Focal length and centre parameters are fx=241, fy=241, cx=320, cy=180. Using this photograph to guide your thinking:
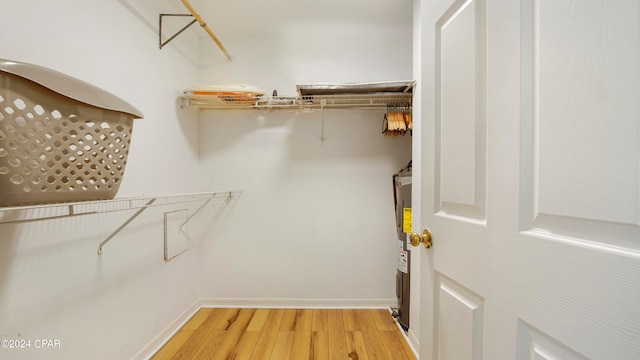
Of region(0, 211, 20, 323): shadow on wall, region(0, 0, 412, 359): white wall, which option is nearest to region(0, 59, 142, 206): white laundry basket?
region(0, 211, 20, 323): shadow on wall

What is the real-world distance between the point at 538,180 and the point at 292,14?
2.17m

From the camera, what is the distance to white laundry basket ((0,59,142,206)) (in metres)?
0.60

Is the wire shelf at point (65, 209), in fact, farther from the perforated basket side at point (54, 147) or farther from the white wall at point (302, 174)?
the white wall at point (302, 174)

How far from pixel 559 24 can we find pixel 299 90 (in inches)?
60.0

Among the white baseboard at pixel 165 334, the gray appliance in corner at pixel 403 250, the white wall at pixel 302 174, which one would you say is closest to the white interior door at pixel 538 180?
the gray appliance in corner at pixel 403 250

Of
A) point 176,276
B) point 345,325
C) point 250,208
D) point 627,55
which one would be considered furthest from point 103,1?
point 345,325

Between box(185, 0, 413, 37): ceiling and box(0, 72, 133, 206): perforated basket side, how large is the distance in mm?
1539

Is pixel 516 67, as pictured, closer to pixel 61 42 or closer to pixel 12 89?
pixel 12 89

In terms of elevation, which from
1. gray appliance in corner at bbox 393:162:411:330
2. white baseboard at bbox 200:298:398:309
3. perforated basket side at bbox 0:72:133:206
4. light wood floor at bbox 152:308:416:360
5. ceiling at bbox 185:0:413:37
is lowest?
light wood floor at bbox 152:308:416:360

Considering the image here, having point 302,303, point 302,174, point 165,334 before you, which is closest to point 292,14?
point 302,174

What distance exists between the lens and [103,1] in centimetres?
123

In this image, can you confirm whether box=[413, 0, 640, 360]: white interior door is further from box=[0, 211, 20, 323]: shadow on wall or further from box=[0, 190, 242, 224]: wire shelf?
box=[0, 211, 20, 323]: shadow on wall

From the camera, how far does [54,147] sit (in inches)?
27.4

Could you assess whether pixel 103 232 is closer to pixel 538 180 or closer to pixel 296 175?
pixel 296 175
